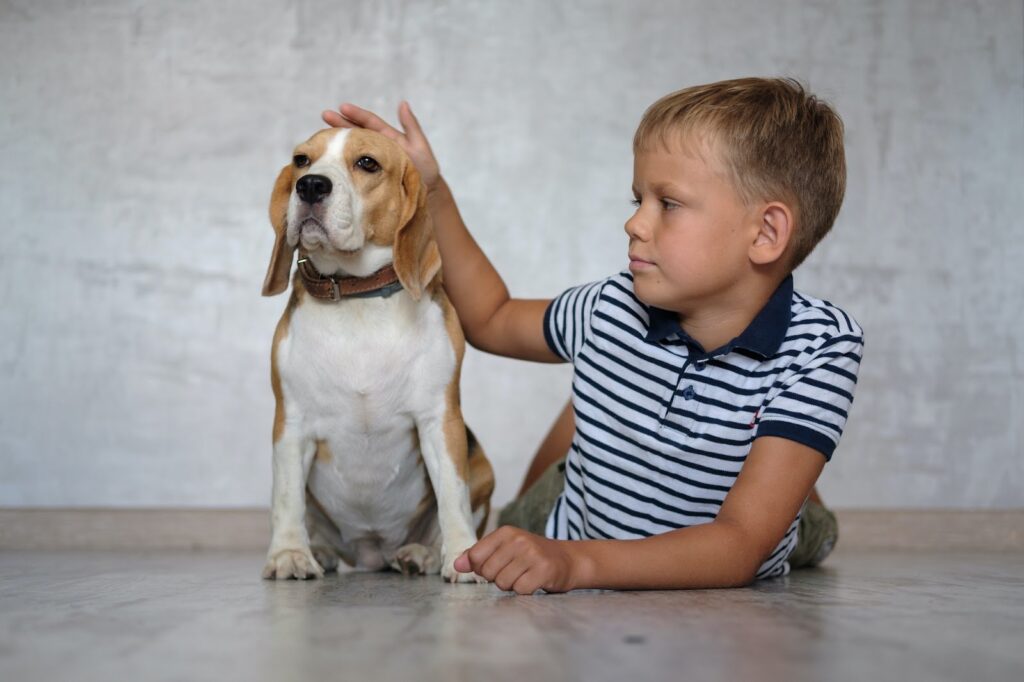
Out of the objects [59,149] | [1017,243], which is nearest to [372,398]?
[59,149]

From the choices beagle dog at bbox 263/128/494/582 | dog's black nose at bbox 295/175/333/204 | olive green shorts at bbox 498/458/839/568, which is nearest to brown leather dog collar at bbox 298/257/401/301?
beagle dog at bbox 263/128/494/582

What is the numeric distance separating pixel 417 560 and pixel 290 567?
0.78 ft

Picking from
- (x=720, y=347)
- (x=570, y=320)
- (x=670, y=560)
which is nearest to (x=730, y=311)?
(x=720, y=347)

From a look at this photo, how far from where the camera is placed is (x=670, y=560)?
1229 mm

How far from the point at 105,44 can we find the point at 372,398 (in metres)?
1.78

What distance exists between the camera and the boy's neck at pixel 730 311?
1.48 m

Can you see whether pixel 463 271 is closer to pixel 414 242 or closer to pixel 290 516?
pixel 414 242

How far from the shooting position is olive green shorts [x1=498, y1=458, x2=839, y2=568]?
1965 mm

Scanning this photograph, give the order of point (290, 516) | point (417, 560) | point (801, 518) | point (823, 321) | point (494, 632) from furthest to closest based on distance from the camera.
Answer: point (801, 518), point (417, 560), point (290, 516), point (823, 321), point (494, 632)

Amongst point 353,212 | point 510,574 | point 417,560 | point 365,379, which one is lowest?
point 417,560

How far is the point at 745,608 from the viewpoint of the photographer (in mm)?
1099

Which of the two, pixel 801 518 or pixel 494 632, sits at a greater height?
pixel 494 632

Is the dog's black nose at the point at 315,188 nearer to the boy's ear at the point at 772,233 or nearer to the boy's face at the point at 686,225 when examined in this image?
the boy's face at the point at 686,225

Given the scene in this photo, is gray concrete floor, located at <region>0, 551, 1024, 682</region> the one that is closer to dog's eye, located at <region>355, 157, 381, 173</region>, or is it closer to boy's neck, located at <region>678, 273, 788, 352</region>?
boy's neck, located at <region>678, 273, 788, 352</region>
